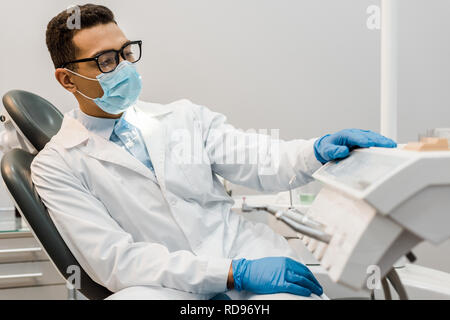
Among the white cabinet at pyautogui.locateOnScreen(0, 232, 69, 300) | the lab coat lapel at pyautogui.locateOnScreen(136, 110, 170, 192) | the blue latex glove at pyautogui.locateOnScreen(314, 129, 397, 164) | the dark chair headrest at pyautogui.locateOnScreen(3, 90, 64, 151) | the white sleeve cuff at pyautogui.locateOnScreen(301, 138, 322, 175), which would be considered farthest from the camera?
the white cabinet at pyautogui.locateOnScreen(0, 232, 69, 300)

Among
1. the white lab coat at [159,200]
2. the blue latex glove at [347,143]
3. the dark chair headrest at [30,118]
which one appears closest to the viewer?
the blue latex glove at [347,143]

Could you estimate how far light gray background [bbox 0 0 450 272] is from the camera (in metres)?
2.20

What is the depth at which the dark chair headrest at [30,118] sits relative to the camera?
4.38 feet

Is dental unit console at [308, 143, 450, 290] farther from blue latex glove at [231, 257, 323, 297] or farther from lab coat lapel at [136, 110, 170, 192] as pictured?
lab coat lapel at [136, 110, 170, 192]

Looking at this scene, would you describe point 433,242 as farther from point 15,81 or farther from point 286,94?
point 15,81

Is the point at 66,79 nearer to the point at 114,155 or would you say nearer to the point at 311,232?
the point at 114,155

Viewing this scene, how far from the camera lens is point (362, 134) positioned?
96cm

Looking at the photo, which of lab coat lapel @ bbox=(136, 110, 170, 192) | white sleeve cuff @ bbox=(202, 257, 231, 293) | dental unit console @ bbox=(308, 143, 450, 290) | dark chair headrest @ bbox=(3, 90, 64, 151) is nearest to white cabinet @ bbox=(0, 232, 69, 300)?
dark chair headrest @ bbox=(3, 90, 64, 151)

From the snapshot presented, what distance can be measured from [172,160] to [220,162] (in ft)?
0.53

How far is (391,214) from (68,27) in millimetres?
1115

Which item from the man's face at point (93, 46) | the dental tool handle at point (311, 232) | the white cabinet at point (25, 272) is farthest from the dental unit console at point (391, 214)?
the white cabinet at point (25, 272)

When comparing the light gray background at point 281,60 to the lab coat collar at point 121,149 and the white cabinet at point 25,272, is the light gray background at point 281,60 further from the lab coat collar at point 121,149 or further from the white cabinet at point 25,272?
the lab coat collar at point 121,149

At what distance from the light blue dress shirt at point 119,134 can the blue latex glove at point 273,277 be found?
0.47 metres
